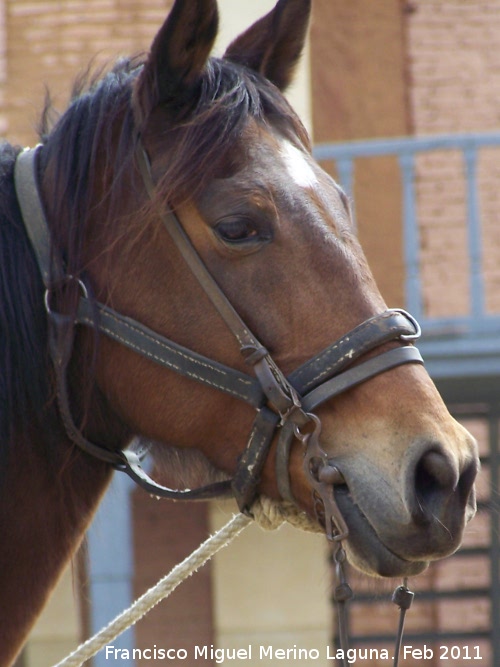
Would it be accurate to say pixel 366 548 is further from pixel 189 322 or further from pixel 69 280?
pixel 69 280

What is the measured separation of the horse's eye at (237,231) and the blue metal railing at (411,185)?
3.21 metres

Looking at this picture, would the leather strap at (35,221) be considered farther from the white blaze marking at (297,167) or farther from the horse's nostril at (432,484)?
the horse's nostril at (432,484)

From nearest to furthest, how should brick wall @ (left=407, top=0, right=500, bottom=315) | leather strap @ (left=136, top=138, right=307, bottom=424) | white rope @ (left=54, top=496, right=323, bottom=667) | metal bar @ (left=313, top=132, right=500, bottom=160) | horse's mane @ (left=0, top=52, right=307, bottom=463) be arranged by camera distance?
1. leather strap @ (left=136, top=138, right=307, bottom=424)
2. horse's mane @ (left=0, top=52, right=307, bottom=463)
3. white rope @ (left=54, top=496, right=323, bottom=667)
4. metal bar @ (left=313, top=132, right=500, bottom=160)
5. brick wall @ (left=407, top=0, right=500, bottom=315)

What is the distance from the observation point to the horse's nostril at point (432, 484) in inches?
62.0

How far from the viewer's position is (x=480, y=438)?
5859 millimetres

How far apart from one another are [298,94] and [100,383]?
11.8 ft

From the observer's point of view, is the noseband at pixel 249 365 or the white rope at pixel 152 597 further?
the white rope at pixel 152 597

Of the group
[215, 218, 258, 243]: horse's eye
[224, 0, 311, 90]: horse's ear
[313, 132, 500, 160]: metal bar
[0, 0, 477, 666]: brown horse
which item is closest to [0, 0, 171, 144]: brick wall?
[313, 132, 500, 160]: metal bar

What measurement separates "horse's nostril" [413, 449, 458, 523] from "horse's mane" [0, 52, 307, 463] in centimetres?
65

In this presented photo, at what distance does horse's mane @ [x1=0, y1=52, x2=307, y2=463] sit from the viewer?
5.94ft

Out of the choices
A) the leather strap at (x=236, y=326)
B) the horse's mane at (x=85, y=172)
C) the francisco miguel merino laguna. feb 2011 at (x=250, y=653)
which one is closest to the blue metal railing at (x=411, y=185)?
the francisco miguel merino laguna. feb 2011 at (x=250, y=653)

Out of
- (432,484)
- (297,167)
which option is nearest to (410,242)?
(297,167)

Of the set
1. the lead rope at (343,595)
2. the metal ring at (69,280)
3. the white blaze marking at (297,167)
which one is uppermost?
the white blaze marking at (297,167)

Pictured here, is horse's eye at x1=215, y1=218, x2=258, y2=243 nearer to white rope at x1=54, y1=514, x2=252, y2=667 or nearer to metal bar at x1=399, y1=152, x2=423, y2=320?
white rope at x1=54, y1=514, x2=252, y2=667
